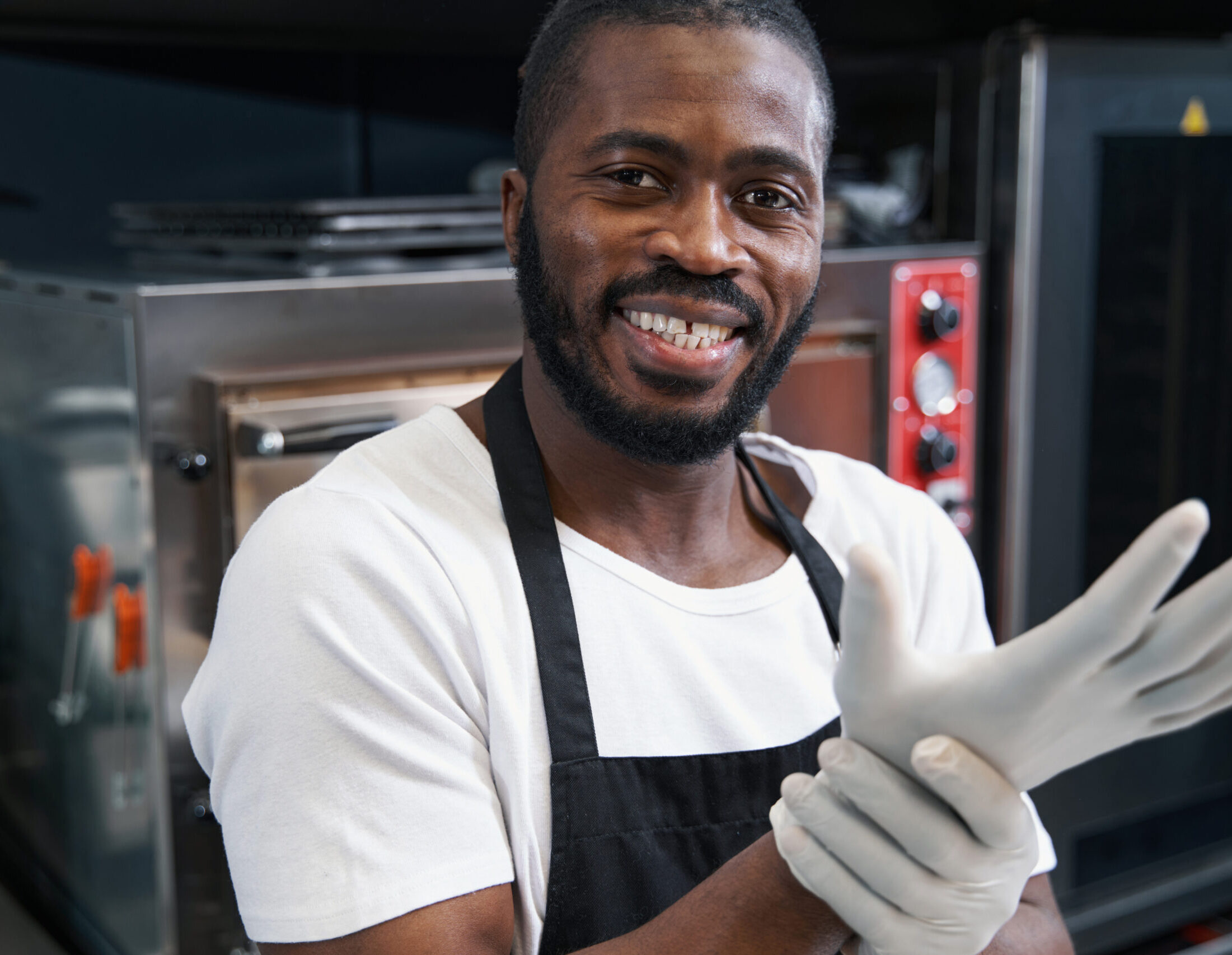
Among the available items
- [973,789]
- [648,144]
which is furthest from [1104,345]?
[973,789]

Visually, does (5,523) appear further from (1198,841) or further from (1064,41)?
(1198,841)

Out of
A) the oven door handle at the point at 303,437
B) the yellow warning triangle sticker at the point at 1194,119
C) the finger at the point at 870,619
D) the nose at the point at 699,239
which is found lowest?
the finger at the point at 870,619

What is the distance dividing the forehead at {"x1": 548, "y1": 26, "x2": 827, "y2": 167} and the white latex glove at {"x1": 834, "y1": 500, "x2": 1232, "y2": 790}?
0.45 m

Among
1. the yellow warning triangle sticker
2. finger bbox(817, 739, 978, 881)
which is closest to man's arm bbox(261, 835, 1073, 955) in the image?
finger bbox(817, 739, 978, 881)

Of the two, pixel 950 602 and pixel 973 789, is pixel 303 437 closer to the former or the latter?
pixel 950 602

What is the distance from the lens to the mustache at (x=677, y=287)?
955 millimetres

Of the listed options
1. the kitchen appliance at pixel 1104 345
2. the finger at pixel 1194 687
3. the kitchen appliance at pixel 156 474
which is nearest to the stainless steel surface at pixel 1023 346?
the kitchen appliance at pixel 1104 345

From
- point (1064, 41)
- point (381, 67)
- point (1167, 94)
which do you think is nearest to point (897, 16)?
point (1064, 41)

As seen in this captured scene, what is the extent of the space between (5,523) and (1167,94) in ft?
6.16

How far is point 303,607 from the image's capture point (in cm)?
85

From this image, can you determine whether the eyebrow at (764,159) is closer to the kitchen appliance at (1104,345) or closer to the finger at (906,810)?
the finger at (906,810)

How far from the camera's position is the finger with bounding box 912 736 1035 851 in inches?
25.8

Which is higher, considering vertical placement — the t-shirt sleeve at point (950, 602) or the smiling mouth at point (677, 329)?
the smiling mouth at point (677, 329)

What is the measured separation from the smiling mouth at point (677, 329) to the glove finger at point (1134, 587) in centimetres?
42
